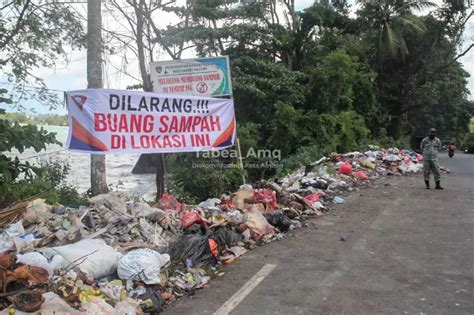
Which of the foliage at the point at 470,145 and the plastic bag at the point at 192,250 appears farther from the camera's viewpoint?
the foliage at the point at 470,145

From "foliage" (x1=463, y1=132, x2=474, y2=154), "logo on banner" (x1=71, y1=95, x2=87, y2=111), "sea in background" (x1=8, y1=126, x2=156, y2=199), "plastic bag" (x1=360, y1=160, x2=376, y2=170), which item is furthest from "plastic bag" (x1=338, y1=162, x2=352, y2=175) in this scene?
"foliage" (x1=463, y1=132, x2=474, y2=154)

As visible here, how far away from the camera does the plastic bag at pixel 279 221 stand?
7312 mm

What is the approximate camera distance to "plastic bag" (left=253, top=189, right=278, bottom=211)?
8117mm

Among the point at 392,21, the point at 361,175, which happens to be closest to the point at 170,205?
the point at 361,175

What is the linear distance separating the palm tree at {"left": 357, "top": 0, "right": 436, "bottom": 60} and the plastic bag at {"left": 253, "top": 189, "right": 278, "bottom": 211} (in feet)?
64.6

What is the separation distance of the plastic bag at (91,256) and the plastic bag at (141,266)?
12cm

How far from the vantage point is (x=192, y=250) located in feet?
18.3

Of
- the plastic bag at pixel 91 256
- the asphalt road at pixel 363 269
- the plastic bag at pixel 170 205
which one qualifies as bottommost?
the asphalt road at pixel 363 269

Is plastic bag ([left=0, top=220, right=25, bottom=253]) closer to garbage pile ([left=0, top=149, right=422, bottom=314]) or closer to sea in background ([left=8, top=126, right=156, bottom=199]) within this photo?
garbage pile ([left=0, top=149, right=422, bottom=314])

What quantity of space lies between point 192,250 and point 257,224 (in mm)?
1626

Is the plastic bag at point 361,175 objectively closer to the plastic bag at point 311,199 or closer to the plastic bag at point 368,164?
the plastic bag at point 368,164

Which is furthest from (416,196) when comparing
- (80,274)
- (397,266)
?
(80,274)

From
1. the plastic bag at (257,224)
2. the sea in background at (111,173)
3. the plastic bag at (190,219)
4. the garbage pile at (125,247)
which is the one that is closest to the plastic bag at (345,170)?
the garbage pile at (125,247)

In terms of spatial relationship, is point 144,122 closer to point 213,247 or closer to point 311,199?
point 213,247
